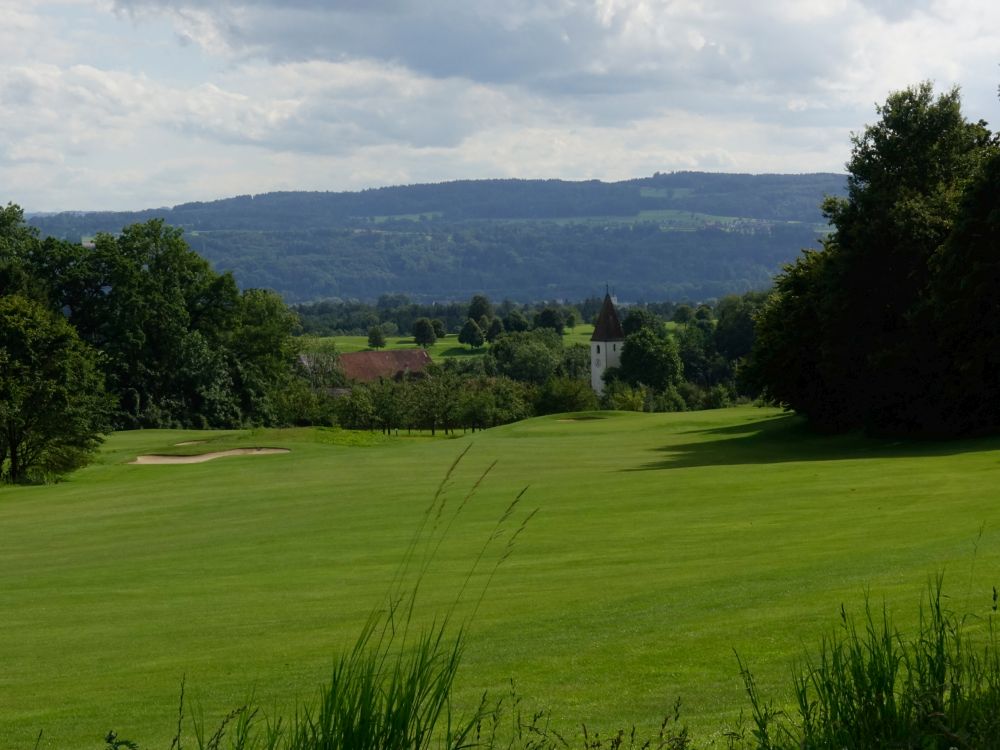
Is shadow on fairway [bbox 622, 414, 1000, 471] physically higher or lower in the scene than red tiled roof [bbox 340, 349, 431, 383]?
higher

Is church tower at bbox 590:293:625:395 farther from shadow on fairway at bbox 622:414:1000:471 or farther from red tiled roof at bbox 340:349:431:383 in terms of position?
shadow on fairway at bbox 622:414:1000:471

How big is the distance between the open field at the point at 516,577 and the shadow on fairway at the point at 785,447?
26.2 inches

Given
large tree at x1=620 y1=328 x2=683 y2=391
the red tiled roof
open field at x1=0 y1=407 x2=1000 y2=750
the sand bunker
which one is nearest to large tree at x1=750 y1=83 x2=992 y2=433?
open field at x1=0 y1=407 x2=1000 y2=750

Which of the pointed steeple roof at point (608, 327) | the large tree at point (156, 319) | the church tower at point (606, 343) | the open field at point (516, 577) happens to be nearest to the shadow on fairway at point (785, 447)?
the open field at point (516, 577)

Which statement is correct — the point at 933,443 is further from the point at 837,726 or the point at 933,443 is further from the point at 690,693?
the point at 837,726

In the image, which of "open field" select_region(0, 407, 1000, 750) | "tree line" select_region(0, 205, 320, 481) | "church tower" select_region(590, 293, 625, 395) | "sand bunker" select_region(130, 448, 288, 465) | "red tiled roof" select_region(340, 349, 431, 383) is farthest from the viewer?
"red tiled roof" select_region(340, 349, 431, 383)

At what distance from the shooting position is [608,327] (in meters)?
136

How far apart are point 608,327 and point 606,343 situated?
187 cm

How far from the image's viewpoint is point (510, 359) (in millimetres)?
135375

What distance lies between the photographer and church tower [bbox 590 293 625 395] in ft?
445

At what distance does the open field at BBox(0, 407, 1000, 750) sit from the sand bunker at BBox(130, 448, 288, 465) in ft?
41.3

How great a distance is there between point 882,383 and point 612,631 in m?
30.9

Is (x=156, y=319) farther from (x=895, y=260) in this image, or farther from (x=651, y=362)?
(x=651, y=362)

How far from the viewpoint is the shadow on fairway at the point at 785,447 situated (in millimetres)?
33312
